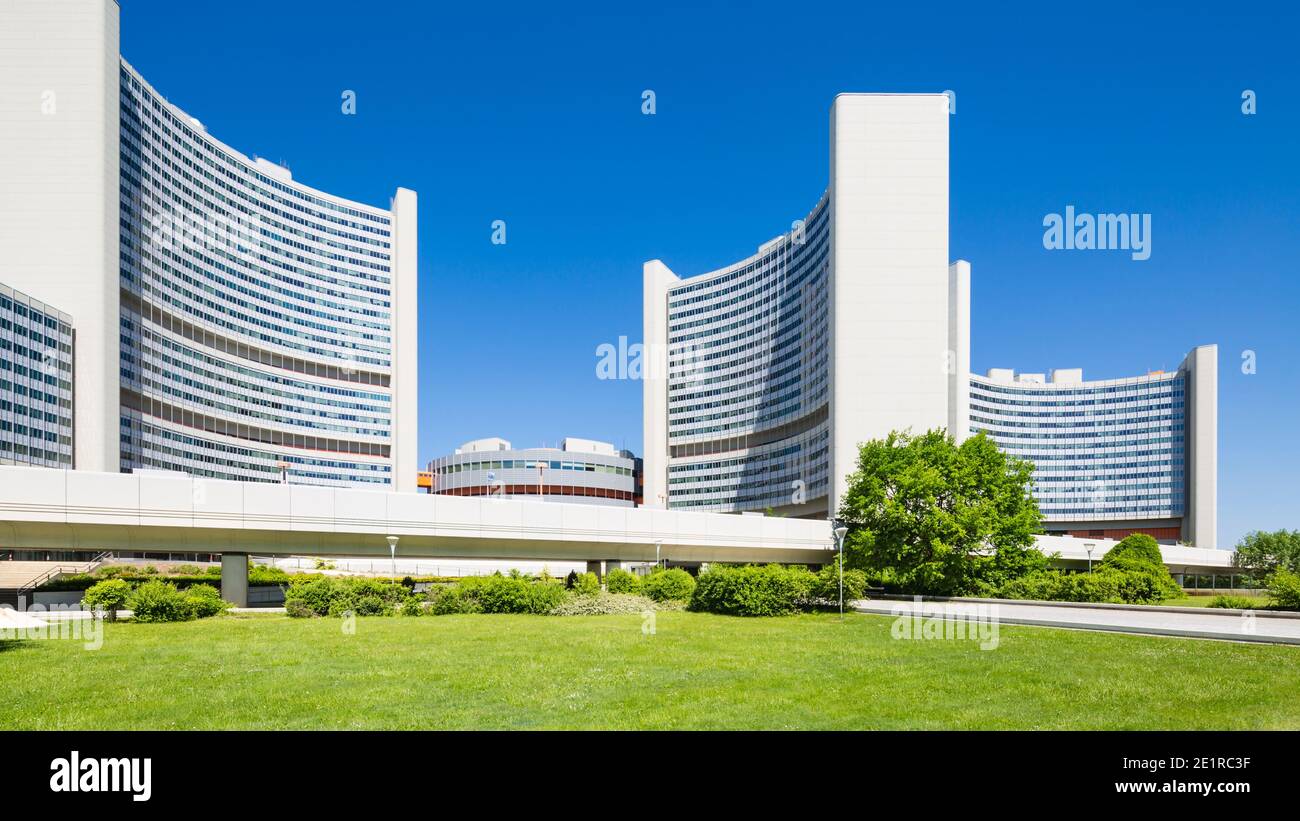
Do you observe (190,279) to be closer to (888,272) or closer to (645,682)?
(888,272)

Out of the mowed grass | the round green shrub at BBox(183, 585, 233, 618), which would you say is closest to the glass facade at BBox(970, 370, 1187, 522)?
the round green shrub at BBox(183, 585, 233, 618)

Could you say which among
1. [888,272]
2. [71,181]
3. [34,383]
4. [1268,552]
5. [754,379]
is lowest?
[1268,552]

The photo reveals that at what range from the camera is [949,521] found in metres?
39.7

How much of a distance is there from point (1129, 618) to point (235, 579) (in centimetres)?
3715

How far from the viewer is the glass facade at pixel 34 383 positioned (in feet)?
217

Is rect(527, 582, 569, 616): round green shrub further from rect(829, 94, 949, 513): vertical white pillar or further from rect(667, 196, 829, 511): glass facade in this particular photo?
rect(667, 196, 829, 511): glass facade

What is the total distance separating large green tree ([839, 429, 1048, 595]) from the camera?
1591 inches

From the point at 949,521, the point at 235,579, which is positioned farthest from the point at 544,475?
the point at 949,521

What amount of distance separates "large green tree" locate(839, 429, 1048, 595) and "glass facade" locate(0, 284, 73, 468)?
220 feet

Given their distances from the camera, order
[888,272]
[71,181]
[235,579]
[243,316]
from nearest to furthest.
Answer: [235,579] < [71,181] < [888,272] < [243,316]

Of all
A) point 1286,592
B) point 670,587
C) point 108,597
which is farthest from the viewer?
point 670,587

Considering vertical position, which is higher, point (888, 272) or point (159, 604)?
point (888, 272)

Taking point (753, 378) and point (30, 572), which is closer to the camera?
point (30, 572)
